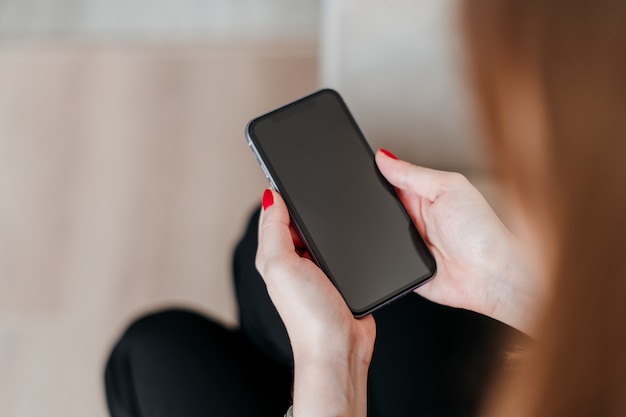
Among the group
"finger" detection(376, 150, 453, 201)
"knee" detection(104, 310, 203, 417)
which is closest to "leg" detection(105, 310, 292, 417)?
"knee" detection(104, 310, 203, 417)

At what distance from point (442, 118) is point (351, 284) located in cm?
30

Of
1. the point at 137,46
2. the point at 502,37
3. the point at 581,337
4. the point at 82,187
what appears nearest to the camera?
the point at 581,337

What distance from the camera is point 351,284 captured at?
25.6 inches

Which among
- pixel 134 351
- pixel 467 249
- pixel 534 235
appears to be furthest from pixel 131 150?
pixel 534 235

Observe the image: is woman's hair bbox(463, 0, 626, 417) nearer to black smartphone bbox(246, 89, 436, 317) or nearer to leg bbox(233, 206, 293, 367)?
black smartphone bbox(246, 89, 436, 317)

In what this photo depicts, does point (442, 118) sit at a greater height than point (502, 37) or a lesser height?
lesser

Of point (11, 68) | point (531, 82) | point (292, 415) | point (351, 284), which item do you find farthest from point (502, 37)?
point (11, 68)

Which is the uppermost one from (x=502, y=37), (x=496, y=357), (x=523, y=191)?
(x=502, y=37)

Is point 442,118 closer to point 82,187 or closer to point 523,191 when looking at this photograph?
point 523,191

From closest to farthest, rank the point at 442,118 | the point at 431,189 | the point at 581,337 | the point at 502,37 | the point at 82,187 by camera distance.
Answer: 1. the point at 581,337
2. the point at 502,37
3. the point at 431,189
4. the point at 442,118
5. the point at 82,187

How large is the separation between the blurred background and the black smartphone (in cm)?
14

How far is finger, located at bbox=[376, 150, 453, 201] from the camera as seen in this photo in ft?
2.10

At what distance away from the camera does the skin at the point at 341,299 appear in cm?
57

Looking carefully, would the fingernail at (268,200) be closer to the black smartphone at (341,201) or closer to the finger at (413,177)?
the black smartphone at (341,201)
